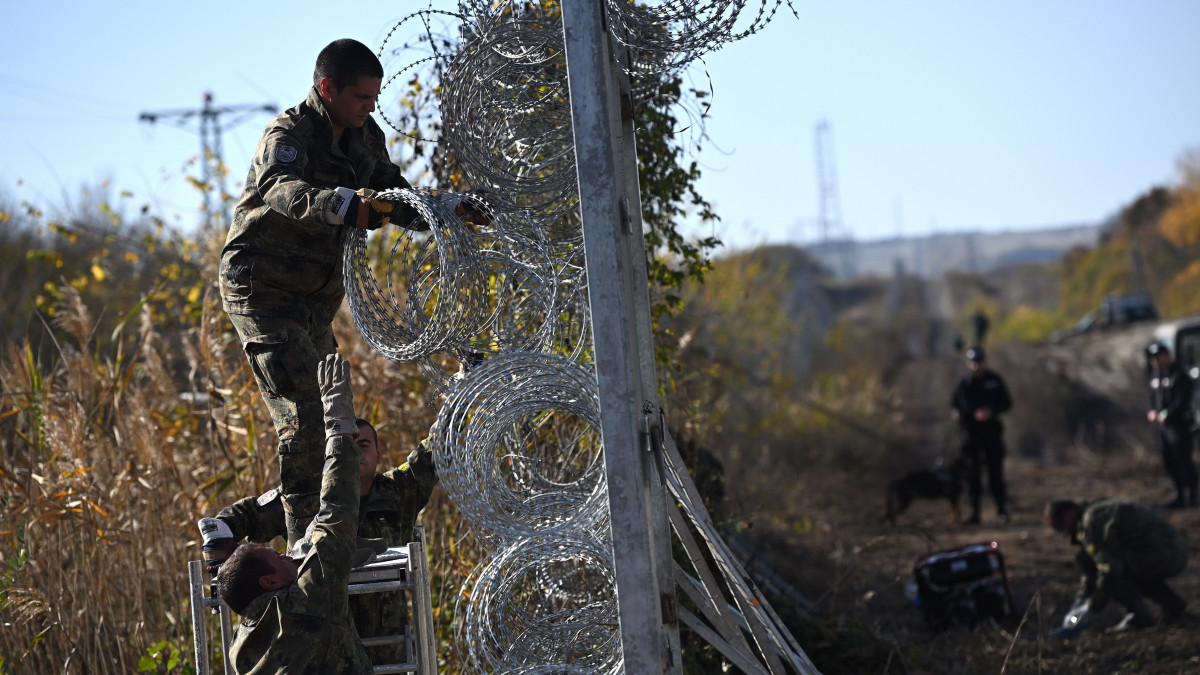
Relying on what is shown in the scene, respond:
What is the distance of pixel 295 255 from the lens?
409 centimetres

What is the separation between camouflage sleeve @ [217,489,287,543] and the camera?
13.4 feet

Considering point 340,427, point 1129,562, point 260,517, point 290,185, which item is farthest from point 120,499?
point 1129,562

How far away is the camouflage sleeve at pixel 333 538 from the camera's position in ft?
11.4

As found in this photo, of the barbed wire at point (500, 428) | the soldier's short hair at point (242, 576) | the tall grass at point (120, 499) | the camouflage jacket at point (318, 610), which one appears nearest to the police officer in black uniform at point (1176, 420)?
the tall grass at point (120, 499)

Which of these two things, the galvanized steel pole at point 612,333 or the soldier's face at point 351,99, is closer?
the galvanized steel pole at point 612,333

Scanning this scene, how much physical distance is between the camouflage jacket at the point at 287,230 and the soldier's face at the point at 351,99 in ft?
0.17

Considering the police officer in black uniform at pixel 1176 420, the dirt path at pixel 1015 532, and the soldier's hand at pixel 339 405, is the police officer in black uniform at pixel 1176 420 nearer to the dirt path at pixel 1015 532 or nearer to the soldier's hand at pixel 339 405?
the dirt path at pixel 1015 532

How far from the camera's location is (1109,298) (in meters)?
28.9

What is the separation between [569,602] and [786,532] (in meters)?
→ 6.41

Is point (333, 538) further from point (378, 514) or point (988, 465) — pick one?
point (988, 465)

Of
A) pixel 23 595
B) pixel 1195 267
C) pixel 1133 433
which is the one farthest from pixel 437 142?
pixel 1195 267

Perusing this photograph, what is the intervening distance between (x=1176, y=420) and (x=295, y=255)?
10.4 metres

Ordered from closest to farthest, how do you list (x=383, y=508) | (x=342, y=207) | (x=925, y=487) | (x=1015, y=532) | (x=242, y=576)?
(x=242, y=576), (x=342, y=207), (x=383, y=508), (x=1015, y=532), (x=925, y=487)

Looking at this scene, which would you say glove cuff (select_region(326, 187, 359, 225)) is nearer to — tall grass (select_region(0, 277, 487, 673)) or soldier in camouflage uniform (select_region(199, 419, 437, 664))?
soldier in camouflage uniform (select_region(199, 419, 437, 664))
